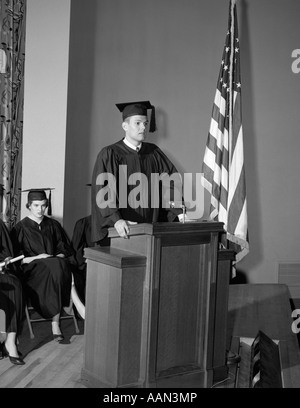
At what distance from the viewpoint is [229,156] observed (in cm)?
539

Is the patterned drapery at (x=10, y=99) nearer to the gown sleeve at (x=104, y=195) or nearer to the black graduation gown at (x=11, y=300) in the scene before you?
the black graduation gown at (x=11, y=300)

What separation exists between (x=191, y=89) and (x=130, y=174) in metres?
2.82

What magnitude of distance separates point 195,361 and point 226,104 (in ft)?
9.74

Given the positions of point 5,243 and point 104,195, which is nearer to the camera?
point 104,195

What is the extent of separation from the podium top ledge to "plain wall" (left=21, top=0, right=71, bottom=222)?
8.26 ft

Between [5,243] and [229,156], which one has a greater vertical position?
[229,156]

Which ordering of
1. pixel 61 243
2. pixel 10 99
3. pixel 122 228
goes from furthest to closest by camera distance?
pixel 10 99
pixel 61 243
pixel 122 228

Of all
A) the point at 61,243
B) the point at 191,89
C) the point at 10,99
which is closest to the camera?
the point at 61,243

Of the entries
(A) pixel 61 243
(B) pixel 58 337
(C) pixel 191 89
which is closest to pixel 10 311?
(B) pixel 58 337

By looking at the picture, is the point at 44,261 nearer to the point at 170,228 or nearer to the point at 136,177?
the point at 136,177

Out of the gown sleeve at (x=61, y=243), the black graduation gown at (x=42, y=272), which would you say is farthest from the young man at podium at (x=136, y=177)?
→ the gown sleeve at (x=61, y=243)

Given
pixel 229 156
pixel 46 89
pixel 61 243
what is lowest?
pixel 61 243

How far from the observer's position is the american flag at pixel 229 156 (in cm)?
521

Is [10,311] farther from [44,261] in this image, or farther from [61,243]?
[61,243]
